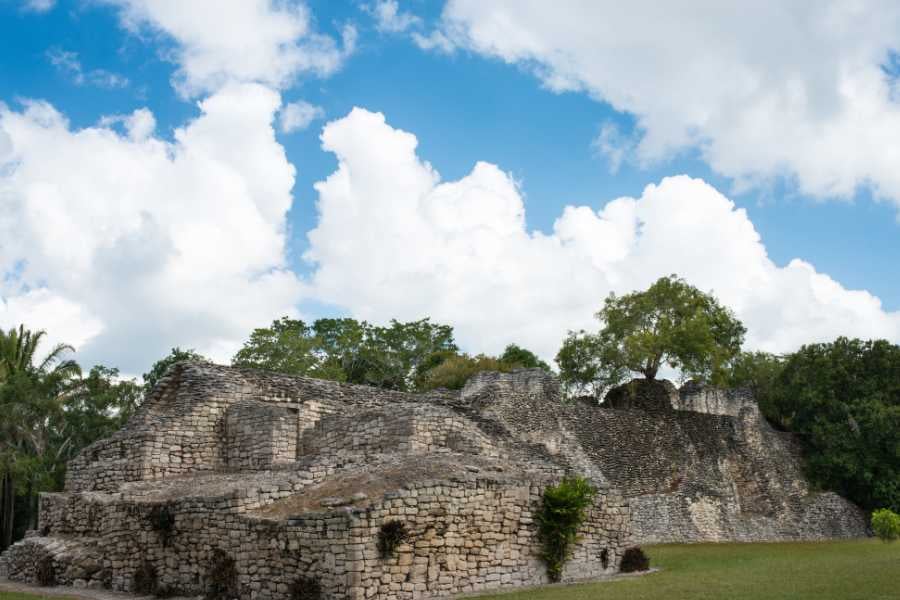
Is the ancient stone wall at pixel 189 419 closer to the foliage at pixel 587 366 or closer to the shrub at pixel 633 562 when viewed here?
the shrub at pixel 633 562

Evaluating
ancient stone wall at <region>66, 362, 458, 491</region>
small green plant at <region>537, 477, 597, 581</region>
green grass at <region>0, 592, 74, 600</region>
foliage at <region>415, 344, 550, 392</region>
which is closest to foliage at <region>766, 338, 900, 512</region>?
foliage at <region>415, 344, 550, 392</region>

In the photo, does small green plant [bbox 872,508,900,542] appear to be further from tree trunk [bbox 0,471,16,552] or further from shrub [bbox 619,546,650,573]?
tree trunk [bbox 0,471,16,552]

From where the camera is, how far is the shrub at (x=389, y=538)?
12656 millimetres

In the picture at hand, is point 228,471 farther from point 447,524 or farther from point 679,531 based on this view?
point 679,531

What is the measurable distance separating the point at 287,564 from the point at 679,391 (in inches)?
1126

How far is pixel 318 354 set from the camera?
171 ft

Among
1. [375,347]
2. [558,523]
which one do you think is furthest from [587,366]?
[558,523]

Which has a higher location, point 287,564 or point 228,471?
point 228,471

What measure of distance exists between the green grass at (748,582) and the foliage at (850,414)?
50.4 ft

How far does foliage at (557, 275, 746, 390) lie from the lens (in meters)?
40.8

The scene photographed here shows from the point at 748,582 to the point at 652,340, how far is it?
27082 mm

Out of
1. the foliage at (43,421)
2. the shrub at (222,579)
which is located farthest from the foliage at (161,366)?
the shrub at (222,579)

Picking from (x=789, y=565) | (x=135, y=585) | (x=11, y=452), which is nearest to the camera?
(x=135, y=585)

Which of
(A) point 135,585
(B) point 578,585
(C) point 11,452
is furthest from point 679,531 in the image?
(C) point 11,452
